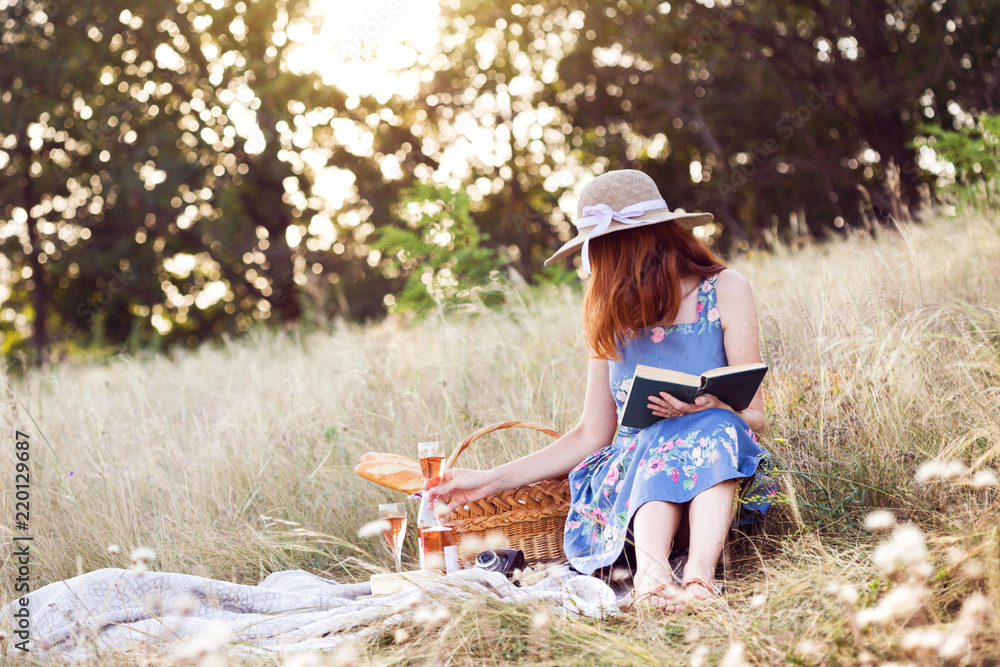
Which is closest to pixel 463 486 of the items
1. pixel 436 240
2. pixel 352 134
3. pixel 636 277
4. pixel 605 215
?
pixel 636 277

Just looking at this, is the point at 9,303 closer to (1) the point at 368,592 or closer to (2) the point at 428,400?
(2) the point at 428,400

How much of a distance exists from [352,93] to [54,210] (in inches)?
305

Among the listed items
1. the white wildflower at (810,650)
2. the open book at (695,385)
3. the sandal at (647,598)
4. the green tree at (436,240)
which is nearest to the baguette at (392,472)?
the open book at (695,385)

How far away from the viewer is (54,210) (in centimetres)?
1781

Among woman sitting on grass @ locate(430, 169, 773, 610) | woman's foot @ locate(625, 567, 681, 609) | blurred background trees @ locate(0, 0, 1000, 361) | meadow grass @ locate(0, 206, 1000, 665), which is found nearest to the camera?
meadow grass @ locate(0, 206, 1000, 665)

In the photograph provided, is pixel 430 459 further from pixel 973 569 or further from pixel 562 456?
pixel 973 569

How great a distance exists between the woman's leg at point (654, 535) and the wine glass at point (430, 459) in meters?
0.72

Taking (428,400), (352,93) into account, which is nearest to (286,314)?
(352,93)

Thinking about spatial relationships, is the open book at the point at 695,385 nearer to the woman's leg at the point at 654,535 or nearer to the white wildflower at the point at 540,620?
the woman's leg at the point at 654,535

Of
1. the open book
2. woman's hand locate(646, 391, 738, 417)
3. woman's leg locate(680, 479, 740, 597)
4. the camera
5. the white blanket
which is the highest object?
the open book

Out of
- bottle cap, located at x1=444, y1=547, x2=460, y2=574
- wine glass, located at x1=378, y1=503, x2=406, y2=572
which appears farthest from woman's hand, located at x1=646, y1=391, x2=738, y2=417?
wine glass, located at x1=378, y1=503, x2=406, y2=572

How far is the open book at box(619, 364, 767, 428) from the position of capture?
2.29m

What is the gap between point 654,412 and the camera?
251 cm

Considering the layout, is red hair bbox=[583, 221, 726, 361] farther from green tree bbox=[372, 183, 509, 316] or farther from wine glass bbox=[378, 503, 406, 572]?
green tree bbox=[372, 183, 509, 316]
